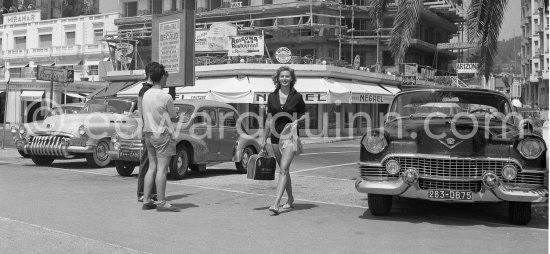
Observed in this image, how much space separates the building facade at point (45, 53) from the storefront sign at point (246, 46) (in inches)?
622

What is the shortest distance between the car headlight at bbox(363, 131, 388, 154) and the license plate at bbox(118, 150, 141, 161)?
18.6 ft

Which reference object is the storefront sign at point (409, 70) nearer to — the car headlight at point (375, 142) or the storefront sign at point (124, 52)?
the storefront sign at point (124, 52)

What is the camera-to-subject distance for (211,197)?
30.2 feet

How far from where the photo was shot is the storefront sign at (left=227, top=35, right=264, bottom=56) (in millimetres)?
35156

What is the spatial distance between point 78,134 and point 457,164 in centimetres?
936

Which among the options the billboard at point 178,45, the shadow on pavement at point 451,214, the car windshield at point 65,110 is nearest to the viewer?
the shadow on pavement at point 451,214

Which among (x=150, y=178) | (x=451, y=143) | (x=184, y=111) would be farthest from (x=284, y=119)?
(x=184, y=111)

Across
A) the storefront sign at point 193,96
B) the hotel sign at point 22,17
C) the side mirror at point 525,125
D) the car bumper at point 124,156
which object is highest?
the hotel sign at point 22,17

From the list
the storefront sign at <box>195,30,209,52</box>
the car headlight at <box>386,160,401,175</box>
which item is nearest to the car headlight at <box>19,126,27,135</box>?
the car headlight at <box>386,160,401,175</box>

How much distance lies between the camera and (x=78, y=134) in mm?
13602

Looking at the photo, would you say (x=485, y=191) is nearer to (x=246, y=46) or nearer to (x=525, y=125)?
(x=525, y=125)

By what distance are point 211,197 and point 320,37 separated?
119 ft

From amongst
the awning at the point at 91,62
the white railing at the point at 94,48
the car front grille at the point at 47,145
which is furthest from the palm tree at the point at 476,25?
the awning at the point at 91,62

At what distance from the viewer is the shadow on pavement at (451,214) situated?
7316mm
